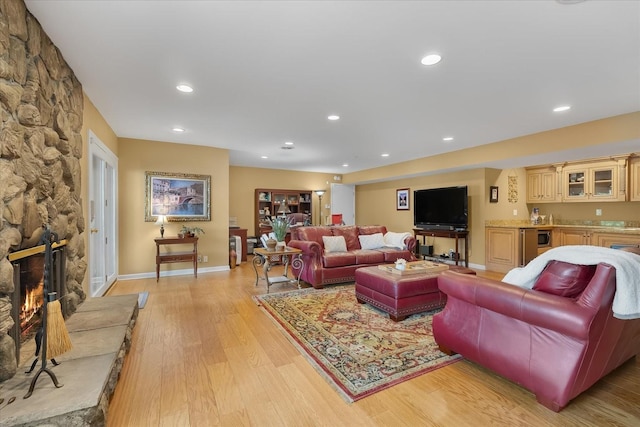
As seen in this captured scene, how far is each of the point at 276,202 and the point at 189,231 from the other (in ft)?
11.0

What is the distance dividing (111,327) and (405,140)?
15.5 ft

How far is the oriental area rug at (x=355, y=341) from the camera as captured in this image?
2076 millimetres

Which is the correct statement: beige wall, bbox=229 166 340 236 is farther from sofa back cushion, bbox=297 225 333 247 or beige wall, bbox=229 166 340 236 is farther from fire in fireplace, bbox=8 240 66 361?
fire in fireplace, bbox=8 240 66 361

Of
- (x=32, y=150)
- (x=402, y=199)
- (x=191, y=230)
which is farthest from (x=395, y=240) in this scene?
(x=32, y=150)

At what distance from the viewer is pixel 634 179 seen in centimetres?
531

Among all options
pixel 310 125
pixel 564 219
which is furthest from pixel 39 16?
pixel 564 219

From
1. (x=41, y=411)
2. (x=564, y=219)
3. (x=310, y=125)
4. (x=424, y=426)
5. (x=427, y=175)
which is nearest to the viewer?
→ (x=41, y=411)

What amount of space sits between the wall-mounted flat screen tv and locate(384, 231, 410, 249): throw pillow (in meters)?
1.57

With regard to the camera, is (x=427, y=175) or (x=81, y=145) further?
(x=427, y=175)

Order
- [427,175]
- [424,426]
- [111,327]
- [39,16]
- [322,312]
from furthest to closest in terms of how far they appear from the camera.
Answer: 1. [427,175]
2. [322,312]
3. [111,327]
4. [39,16]
5. [424,426]

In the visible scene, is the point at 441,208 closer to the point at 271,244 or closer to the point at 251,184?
the point at 271,244

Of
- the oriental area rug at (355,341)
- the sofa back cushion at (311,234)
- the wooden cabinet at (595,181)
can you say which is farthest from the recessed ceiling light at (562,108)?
the sofa back cushion at (311,234)

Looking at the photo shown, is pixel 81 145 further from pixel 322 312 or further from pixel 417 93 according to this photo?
pixel 417 93

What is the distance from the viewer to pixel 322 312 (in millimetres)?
3389
